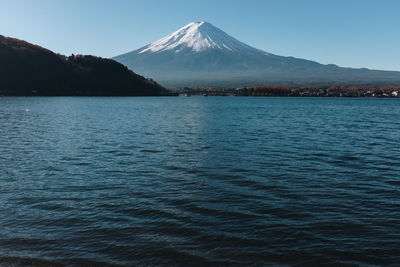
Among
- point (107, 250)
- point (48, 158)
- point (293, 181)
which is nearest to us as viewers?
point (107, 250)

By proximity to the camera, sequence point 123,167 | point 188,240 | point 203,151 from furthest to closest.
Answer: point 203,151
point 123,167
point 188,240

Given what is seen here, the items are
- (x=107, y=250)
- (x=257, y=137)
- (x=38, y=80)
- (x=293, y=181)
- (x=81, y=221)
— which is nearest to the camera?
(x=107, y=250)

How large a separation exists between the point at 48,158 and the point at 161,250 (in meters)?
15.9

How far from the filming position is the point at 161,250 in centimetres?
934

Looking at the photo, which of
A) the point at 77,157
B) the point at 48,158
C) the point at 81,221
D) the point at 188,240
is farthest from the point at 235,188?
the point at 48,158

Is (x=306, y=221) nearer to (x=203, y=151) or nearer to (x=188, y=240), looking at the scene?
(x=188, y=240)

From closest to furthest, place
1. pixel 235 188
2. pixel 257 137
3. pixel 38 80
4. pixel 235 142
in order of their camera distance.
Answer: pixel 235 188
pixel 235 142
pixel 257 137
pixel 38 80

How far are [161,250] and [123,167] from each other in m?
11.3

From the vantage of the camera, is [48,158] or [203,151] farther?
[203,151]

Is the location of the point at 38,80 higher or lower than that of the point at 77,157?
higher

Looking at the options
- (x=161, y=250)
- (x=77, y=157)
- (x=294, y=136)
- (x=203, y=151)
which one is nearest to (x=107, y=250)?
(x=161, y=250)

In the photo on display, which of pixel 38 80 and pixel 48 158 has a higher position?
pixel 38 80

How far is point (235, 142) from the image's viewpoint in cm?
3153

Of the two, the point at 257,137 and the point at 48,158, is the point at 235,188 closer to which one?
the point at 48,158
